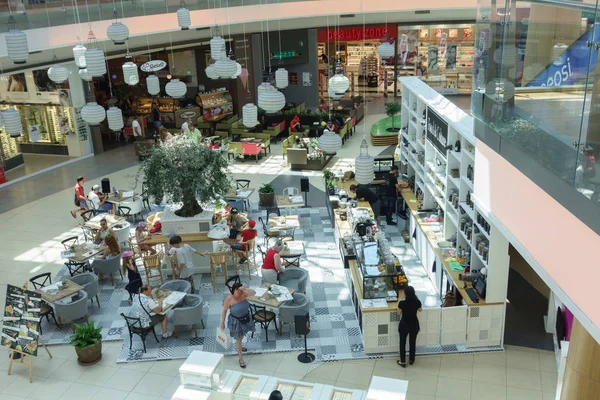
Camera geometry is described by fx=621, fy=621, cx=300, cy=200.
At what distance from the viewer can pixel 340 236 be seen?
12492 mm

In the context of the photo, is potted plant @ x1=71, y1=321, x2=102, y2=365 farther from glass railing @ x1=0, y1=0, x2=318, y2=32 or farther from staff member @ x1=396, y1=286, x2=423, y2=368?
glass railing @ x1=0, y1=0, x2=318, y2=32

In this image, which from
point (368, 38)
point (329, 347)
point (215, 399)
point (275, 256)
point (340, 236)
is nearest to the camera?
point (215, 399)

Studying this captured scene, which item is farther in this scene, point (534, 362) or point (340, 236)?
point (340, 236)

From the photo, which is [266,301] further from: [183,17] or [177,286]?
[183,17]

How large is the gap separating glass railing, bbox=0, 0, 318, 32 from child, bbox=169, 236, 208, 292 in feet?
22.4

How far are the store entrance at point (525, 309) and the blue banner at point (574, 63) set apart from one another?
16.9 feet

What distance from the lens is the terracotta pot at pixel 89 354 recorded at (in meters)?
9.47

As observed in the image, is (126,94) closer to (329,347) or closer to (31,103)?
(31,103)

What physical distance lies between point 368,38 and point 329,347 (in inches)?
761

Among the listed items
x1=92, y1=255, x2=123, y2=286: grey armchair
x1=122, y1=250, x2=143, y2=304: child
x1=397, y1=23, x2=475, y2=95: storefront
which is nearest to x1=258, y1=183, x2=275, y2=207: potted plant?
x1=92, y1=255, x2=123, y2=286: grey armchair

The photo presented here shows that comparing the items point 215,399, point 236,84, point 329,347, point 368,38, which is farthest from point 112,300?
point 368,38

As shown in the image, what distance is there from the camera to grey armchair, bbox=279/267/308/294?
10.8 m

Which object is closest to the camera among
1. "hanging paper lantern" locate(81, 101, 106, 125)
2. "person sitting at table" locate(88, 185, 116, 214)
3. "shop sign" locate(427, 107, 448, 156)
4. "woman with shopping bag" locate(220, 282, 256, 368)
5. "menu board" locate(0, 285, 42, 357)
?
"menu board" locate(0, 285, 42, 357)

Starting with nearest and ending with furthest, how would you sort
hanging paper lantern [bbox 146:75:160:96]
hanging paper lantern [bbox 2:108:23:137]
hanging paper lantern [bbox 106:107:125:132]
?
hanging paper lantern [bbox 2:108:23:137]
hanging paper lantern [bbox 106:107:125:132]
hanging paper lantern [bbox 146:75:160:96]
